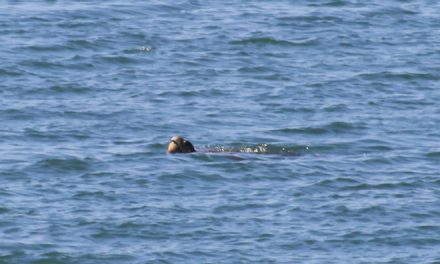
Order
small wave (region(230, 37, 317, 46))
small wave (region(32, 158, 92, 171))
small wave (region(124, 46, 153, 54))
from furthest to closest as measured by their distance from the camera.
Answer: small wave (region(230, 37, 317, 46))
small wave (region(124, 46, 153, 54))
small wave (region(32, 158, 92, 171))

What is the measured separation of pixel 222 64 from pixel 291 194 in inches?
327

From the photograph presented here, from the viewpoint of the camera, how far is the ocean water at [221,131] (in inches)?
666

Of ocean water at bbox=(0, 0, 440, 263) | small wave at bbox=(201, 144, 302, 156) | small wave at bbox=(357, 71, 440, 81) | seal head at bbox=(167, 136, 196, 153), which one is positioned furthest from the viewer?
small wave at bbox=(357, 71, 440, 81)

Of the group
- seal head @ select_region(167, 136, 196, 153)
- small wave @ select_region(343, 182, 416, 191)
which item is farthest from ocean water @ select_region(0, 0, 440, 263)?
seal head @ select_region(167, 136, 196, 153)

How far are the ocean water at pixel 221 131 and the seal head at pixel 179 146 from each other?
199 millimetres

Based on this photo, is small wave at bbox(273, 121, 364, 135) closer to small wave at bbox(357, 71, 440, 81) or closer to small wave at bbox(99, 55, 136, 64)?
small wave at bbox(357, 71, 440, 81)

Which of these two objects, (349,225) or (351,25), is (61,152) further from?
(351,25)

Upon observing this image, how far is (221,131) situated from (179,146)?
5.55 ft

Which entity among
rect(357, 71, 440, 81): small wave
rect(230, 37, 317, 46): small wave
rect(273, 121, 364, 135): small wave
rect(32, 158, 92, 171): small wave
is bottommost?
rect(273, 121, 364, 135): small wave

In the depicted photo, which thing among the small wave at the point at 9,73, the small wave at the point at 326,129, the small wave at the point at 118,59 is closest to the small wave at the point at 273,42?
the small wave at the point at 118,59

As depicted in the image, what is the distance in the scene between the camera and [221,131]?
22125 mm

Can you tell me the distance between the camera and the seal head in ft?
67.3

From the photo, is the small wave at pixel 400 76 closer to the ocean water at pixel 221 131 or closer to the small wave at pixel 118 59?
the ocean water at pixel 221 131

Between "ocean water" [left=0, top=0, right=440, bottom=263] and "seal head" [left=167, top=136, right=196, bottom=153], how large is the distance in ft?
0.65
